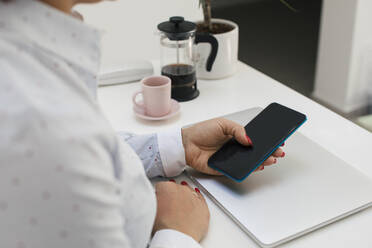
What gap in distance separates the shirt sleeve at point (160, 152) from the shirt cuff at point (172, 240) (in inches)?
7.0

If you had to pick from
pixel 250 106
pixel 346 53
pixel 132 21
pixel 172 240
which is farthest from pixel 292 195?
pixel 346 53

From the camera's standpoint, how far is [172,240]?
61 centimetres

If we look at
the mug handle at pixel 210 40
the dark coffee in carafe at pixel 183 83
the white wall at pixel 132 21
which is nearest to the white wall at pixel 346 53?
the white wall at pixel 132 21

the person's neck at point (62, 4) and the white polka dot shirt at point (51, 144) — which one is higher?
the person's neck at point (62, 4)

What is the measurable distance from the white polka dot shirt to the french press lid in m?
0.56

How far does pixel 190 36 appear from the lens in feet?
3.46

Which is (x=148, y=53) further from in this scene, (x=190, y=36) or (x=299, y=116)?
(x=299, y=116)

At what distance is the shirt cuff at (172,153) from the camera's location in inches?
31.1

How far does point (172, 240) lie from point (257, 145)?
0.26 metres

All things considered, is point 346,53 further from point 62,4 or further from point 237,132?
point 62,4

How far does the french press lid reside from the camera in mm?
1022

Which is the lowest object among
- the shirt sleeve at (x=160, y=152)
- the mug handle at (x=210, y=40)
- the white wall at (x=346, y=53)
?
the white wall at (x=346, y=53)

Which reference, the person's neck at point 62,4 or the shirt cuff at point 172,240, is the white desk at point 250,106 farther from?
the person's neck at point 62,4

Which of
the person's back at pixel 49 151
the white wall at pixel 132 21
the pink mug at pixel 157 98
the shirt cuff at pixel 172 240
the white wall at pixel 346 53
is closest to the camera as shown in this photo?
the person's back at pixel 49 151
